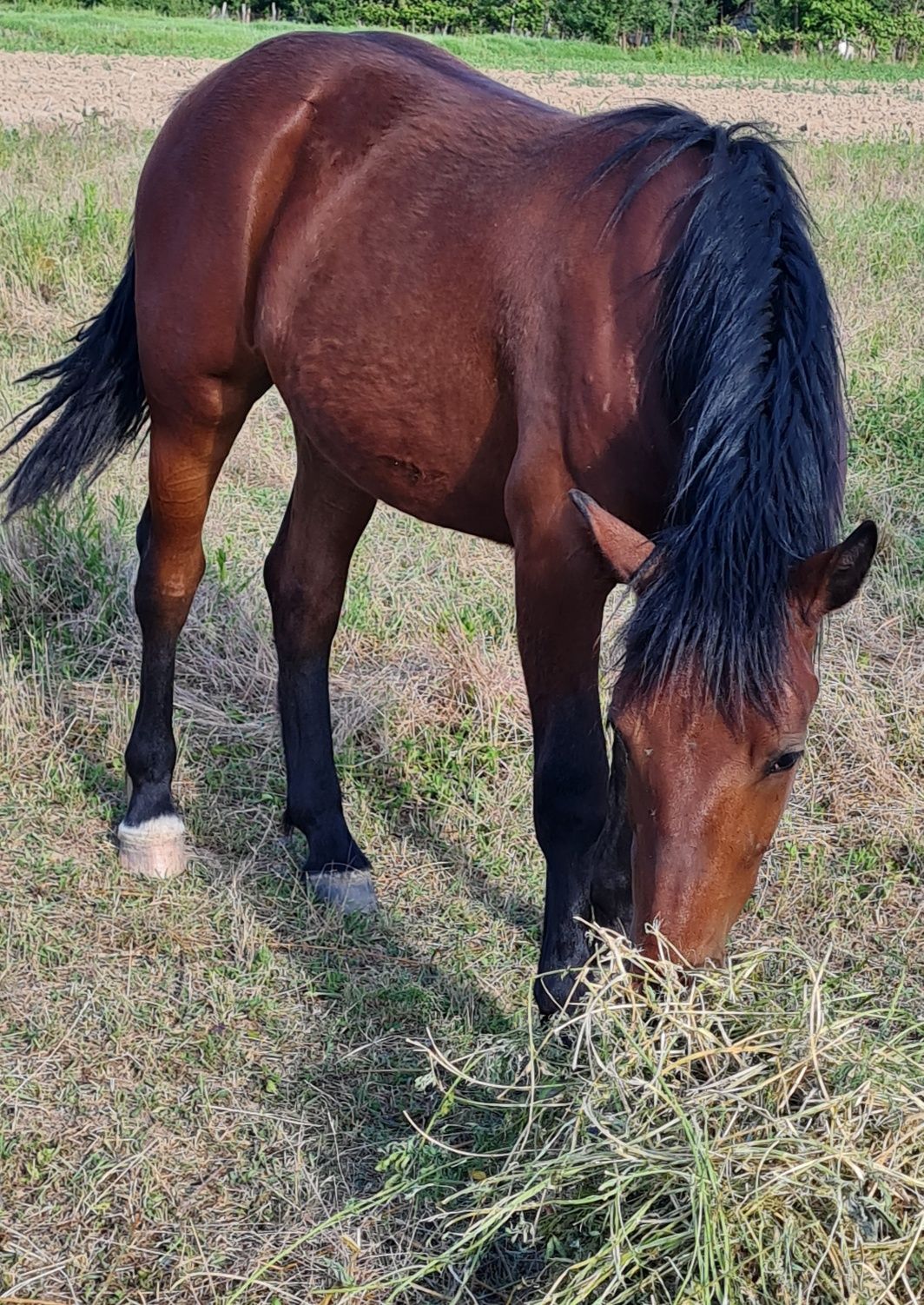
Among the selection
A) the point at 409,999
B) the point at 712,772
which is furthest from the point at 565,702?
the point at 409,999

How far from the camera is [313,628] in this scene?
398 centimetres

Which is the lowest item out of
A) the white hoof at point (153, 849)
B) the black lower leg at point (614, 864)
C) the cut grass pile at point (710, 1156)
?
the white hoof at point (153, 849)

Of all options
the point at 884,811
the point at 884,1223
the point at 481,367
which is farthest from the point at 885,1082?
the point at 884,811

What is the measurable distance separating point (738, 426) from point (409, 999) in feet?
5.62

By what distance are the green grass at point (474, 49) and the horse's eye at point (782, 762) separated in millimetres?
29958

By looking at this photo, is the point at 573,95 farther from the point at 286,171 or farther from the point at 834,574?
the point at 834,574

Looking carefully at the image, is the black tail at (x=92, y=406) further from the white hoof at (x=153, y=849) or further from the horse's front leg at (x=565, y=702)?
the horse's front leg at (x=565, y=702)

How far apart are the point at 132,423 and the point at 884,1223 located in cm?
326

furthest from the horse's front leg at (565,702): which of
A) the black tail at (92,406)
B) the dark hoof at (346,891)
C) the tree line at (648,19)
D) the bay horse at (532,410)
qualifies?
the tree line at (648,19)

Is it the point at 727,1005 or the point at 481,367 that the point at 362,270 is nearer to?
the point at 481,367

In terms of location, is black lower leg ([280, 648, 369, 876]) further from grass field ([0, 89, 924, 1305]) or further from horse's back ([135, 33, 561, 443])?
horse's back ([135, 33, 561, 443])

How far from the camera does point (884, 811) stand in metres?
3.81

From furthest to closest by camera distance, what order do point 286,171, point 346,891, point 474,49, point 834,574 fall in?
point 474,49 < point 346,891 < point 286,171 < point 834,574

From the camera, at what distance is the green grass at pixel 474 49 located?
29797 millimetres
